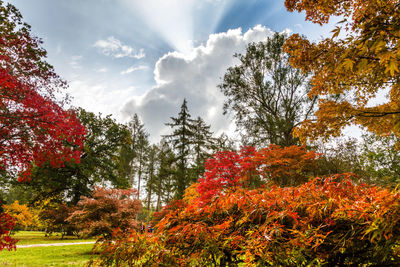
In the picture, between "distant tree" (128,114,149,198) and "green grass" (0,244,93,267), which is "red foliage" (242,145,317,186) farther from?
"distant tree" (128,114,149,198)

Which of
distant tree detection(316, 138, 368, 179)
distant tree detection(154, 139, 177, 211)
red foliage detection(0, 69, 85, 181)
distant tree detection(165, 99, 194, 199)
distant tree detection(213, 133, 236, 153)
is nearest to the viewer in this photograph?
red foliage detection(0, 69, 85, 181)

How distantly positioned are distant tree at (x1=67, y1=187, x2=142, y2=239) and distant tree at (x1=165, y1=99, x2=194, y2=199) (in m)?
11.3

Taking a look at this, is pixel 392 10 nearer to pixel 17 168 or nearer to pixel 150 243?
pixel 150 243

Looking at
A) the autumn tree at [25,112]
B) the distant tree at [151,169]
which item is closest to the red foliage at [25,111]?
the autumn tree at [25,112]

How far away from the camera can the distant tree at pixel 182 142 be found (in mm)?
19891

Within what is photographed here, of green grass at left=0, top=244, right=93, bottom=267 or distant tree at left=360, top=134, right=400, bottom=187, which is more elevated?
distant tree at left=360, top=134, right=400, bottom=187

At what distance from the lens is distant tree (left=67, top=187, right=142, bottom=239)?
725 cm

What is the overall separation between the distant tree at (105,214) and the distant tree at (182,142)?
447 inches

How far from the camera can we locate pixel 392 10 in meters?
3.18

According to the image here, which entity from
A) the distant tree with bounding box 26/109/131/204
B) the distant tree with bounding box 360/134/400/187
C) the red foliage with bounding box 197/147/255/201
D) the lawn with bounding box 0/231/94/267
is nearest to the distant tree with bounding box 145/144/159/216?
the distant tree with bounding box 26/109/131/204

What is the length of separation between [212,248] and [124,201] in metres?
8.12

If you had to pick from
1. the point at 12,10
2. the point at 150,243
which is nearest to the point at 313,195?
the point at 150,243

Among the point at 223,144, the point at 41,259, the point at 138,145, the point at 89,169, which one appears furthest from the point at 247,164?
the point at 138,145

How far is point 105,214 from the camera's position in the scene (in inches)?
304
